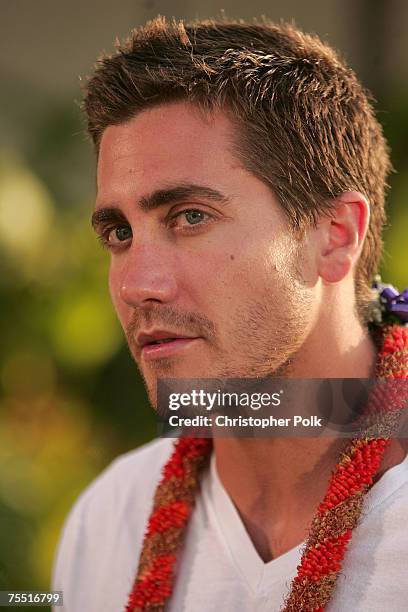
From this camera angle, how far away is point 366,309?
251cm

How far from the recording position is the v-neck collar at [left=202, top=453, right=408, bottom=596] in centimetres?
215

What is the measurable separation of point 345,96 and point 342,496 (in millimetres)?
1147

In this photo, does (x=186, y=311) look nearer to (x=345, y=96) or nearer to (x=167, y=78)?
(x=167, y=78)

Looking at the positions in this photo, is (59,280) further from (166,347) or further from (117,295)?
(166,347)

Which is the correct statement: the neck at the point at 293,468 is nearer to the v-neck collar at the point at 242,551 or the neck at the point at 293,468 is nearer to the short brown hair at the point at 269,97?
the v-neck collar at the point at 242,551

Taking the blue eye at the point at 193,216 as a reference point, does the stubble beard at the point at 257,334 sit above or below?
below

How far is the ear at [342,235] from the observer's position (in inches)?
94.0

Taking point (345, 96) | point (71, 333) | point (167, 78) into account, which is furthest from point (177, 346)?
point (71, 333)

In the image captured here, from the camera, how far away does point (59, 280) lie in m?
4.27

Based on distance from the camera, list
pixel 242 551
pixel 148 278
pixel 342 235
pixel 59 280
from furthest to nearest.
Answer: pixel 59 280, pixel 342 235, pixel 242 551, pixel 148 278

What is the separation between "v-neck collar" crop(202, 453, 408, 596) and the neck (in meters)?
0.04

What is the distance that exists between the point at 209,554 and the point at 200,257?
83 cm

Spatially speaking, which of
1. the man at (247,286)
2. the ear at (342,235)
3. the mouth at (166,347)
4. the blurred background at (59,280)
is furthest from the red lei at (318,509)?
the blurred background at (59,280)

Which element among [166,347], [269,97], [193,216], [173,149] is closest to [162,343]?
[166,347]
